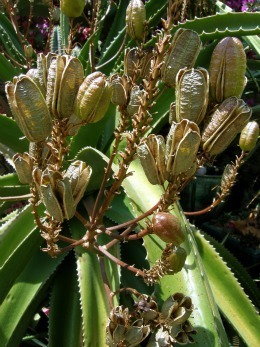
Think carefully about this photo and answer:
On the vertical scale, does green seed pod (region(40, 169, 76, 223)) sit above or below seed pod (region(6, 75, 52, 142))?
below

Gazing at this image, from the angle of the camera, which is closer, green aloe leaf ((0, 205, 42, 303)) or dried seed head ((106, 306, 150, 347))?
dried seed head ((106, 306, 150, 347))

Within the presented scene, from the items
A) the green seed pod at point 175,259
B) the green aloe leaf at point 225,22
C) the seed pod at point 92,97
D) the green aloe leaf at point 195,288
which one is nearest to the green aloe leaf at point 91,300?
the green aloe leaf at point 195,288

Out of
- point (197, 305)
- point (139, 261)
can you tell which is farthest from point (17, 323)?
point (197, 305)

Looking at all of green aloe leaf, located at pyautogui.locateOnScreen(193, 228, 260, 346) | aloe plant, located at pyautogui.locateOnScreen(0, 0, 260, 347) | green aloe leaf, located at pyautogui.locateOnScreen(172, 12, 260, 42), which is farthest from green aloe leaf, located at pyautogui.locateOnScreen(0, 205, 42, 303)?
green aloe leaf, located at pyautogui.locateOnScreen(172, 12, 260, 42)

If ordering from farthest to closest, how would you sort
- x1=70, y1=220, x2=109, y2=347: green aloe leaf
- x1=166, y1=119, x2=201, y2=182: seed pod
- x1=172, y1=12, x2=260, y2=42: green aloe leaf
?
x1=172, y1=12, x2=260, y2=42: green aloe leaf, x1=70, y1=220, x2=109, y2=347: green aloe leaf, x1=166, y1=119, x2=201, y2=182: seed pod

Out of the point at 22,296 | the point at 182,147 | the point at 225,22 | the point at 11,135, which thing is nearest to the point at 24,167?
the point at 182,147

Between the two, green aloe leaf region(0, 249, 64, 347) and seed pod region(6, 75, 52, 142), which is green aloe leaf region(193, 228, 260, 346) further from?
seed pod region(6, 75, 52, 142)

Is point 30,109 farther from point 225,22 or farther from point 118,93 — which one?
point 225,22
